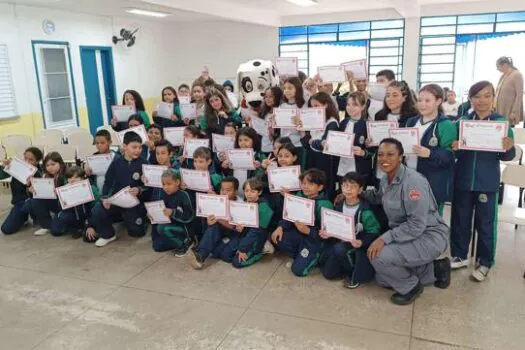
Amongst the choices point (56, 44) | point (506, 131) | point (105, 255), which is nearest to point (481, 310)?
point (506, 131)

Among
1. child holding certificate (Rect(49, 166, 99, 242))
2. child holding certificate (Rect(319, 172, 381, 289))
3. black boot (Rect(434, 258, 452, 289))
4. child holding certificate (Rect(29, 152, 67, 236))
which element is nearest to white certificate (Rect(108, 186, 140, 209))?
child holding certificate (Rect(49, 166, 99, 242))

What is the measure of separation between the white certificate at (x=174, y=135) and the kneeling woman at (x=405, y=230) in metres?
2.38

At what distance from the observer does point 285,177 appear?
3.32m

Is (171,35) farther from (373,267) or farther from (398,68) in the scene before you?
(373,267)

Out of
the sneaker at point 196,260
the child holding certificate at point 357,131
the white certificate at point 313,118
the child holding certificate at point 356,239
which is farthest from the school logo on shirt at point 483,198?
the sneaker at point 196,260

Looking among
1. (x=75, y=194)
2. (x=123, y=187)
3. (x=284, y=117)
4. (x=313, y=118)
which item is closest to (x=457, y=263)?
(x=313, y=118)

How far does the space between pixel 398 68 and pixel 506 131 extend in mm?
8171

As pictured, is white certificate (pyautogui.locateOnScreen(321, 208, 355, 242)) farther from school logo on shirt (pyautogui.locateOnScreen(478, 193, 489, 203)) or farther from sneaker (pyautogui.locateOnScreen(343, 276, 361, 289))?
school logo on shirt (pyautogui.locateOnScreen(478, 193, 489, 203))

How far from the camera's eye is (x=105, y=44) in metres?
9.12

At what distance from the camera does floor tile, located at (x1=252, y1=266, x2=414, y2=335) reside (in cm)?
251

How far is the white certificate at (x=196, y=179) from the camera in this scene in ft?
11.9

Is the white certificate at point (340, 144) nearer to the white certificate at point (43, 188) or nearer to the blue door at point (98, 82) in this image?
the white certificate at point (43, 188)

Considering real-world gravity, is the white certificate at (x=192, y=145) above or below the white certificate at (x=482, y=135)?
below

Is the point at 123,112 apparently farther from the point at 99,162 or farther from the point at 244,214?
the point at 244,214
